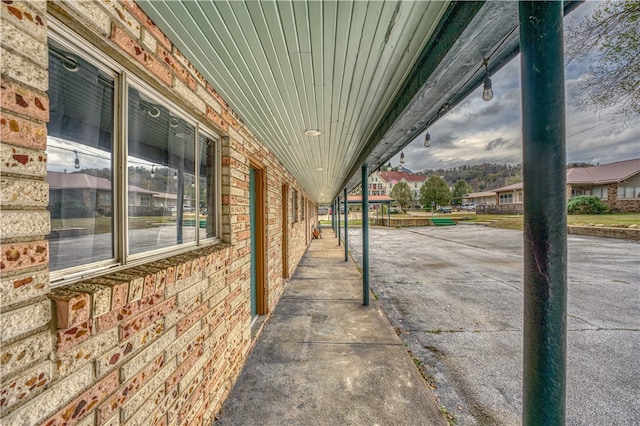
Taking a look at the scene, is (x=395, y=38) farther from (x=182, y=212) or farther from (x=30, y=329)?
(x=30, y=329)

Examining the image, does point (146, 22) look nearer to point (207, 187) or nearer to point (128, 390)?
point (207, 187)

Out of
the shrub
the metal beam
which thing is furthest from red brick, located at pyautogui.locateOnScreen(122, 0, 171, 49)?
the shrub

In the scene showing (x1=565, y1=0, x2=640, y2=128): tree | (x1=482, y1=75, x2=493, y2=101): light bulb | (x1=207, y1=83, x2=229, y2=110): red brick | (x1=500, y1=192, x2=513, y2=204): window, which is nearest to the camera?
(x1=482, y1=75, x2=493, y2=101): light bulb

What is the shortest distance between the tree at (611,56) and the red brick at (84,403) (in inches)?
164

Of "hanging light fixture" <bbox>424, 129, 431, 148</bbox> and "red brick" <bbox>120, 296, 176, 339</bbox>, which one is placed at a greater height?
"hanging light fixture" <bbox>424, 129, 431, 148</bbox>

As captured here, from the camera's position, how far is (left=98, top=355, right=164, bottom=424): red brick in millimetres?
1106

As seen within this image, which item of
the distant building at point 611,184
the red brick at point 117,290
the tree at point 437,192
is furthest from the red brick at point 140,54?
the tree at point 437,192

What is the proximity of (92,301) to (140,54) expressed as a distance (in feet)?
4.01

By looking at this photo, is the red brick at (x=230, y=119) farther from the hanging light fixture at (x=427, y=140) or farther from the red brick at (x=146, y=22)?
the hanging light fixture at (x=427, y=140)

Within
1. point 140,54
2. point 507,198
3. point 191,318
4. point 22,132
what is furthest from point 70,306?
point 507,198

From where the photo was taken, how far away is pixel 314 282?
611 cm

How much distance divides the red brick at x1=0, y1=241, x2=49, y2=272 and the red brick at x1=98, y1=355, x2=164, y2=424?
0.68 metres

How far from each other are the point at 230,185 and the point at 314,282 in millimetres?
4120

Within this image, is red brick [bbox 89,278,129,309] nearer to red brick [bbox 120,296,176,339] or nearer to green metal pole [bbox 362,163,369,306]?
red brick [bbox 120,296,176,339]
